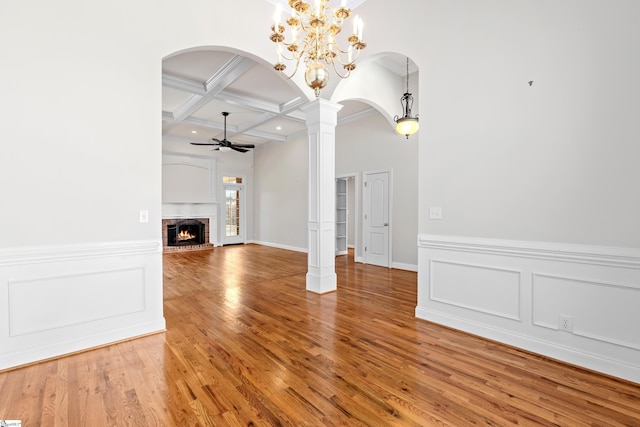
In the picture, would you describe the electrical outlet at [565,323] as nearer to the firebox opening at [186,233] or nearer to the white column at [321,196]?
the white column at [321,196]

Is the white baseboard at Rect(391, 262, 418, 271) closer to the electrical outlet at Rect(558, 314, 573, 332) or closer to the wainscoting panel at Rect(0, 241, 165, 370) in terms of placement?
the electrical outlet at Rect(558, 314, 573, 332)

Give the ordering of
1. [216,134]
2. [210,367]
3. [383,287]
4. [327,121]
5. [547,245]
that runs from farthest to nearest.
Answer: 1. [216,134]
2. [383,287]
3. [327,121]
4. [547,245]
5. [210,367]

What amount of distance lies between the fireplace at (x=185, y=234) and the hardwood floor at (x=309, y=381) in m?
6.52

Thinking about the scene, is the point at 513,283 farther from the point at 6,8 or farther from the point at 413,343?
the point at 6,8

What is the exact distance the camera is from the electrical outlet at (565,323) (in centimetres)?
247

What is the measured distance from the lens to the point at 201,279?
17.6 feet

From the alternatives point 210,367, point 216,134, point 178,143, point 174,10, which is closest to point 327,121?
point 174,10

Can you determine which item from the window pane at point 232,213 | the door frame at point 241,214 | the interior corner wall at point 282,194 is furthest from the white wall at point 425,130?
the window pane at point 232,213

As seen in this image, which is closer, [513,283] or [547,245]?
[547,245]

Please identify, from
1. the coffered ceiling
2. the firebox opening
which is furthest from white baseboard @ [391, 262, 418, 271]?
the firebox opening

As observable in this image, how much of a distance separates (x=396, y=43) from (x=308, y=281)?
339 cm

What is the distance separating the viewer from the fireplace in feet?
30.7

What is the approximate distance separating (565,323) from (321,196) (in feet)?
9.87

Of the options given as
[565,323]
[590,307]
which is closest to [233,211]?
[565,323]
